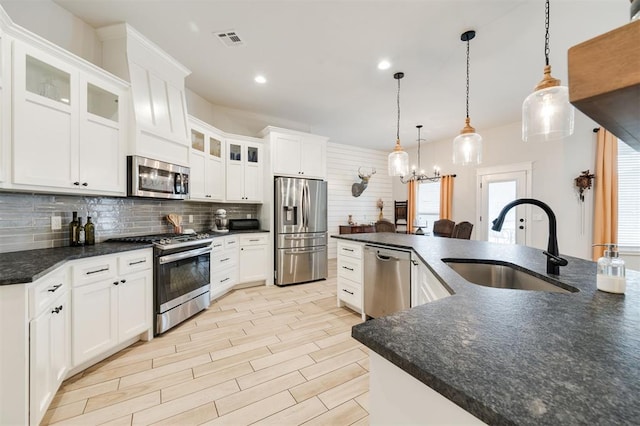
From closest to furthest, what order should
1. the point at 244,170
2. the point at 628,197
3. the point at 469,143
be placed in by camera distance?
the point at 469,143
the point at 628,197
the point at 244,170

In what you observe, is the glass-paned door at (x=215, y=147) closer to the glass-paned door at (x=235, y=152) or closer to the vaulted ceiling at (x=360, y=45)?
the glass-paned door at (x=235, y=152)

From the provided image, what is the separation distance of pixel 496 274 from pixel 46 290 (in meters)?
2.87

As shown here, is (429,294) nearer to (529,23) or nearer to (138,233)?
(529,23)

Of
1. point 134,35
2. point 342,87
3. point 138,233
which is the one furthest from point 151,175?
point 342,87

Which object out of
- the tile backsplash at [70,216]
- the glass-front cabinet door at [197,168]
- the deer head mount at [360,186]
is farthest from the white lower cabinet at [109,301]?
the deer head mount at [360,186]

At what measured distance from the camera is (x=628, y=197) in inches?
148

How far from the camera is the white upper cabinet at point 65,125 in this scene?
5.80 feet

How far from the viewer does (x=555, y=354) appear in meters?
0.59

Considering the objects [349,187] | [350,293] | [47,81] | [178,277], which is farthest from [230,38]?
[349,187]

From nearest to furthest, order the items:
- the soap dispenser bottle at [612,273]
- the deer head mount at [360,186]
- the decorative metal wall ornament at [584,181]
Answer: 1. the soap dispenser bottle at [612,273]
2. the decorative metal wall ornament at [584,181]
3. the deer head mount at [360,186]

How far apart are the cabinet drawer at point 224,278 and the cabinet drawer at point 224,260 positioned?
0.08 meters

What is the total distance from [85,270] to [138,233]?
1134 millimetres

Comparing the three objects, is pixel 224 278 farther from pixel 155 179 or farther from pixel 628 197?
pixel 628 197

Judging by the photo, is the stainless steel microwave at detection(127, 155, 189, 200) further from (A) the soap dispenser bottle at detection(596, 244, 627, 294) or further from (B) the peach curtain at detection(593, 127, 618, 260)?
(B) the peach curtain at detection(593, 127, 618, 260)
